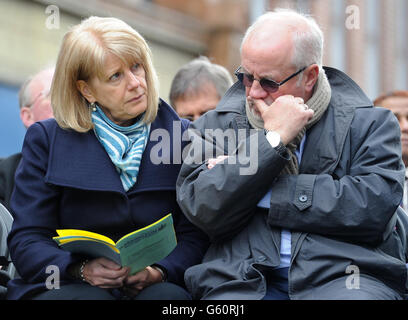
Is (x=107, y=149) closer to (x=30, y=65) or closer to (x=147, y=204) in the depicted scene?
(x=147, y=204)

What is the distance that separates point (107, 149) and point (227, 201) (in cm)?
70

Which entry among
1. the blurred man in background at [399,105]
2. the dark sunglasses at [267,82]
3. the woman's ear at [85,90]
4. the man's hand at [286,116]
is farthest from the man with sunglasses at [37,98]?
the blurred man in background at [399,105]

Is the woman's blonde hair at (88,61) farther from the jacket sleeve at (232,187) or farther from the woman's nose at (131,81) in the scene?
the jacket sleeve at (232,187)

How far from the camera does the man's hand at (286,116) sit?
121 inches

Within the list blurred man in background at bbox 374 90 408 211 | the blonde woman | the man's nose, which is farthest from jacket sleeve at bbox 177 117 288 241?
blurred man in background at bbox 374 90 408 211

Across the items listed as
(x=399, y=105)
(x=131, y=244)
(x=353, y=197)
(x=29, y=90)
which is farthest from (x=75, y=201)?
(x=399, y=105)

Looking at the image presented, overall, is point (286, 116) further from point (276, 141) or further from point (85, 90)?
point (85, 90)

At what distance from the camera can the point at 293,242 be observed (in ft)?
9.98

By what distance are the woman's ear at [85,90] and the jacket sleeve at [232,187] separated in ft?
2.26

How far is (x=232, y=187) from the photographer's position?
2992mm

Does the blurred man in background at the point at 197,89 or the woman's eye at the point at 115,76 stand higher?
the woman's eye at the point at 115,76

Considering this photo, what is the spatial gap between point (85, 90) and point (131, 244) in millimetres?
952
